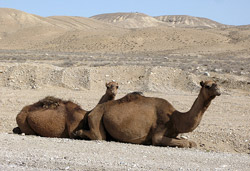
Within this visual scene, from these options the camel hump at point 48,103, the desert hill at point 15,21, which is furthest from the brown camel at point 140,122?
the desert hill at point 15,21

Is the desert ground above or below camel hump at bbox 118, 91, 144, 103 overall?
below

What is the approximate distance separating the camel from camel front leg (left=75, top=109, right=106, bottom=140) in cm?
35

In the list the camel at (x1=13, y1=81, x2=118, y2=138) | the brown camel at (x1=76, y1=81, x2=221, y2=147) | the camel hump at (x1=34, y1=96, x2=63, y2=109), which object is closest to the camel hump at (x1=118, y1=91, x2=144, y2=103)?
the brown camel at (x1=76, y1=81, x2=221, y2=147)

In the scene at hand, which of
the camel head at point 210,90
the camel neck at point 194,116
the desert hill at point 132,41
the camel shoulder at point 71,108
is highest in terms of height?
the camel head at point 210,90

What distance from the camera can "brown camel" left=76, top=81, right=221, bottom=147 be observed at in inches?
352

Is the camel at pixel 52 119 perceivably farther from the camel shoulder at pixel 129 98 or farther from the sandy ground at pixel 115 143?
the camel shoulder at pixel 129 98

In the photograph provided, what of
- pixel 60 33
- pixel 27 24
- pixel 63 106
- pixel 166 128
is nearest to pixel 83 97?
pixel 63 106

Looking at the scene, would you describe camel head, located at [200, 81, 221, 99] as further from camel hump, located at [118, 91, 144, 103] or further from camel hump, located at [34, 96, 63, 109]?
camel hump, located at [34, 96, 63, 109]

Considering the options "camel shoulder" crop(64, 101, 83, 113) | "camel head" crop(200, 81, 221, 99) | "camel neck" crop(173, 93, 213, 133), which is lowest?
"camel shoulder" crop(64, 101, 83, 113)

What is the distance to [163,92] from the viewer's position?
Answer: 21844 millimetres

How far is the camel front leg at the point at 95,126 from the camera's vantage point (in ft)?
30.3

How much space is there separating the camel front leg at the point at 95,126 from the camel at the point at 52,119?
0.35 m

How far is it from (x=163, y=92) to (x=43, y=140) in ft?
43.7

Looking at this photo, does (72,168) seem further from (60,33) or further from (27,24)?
(27,24)
